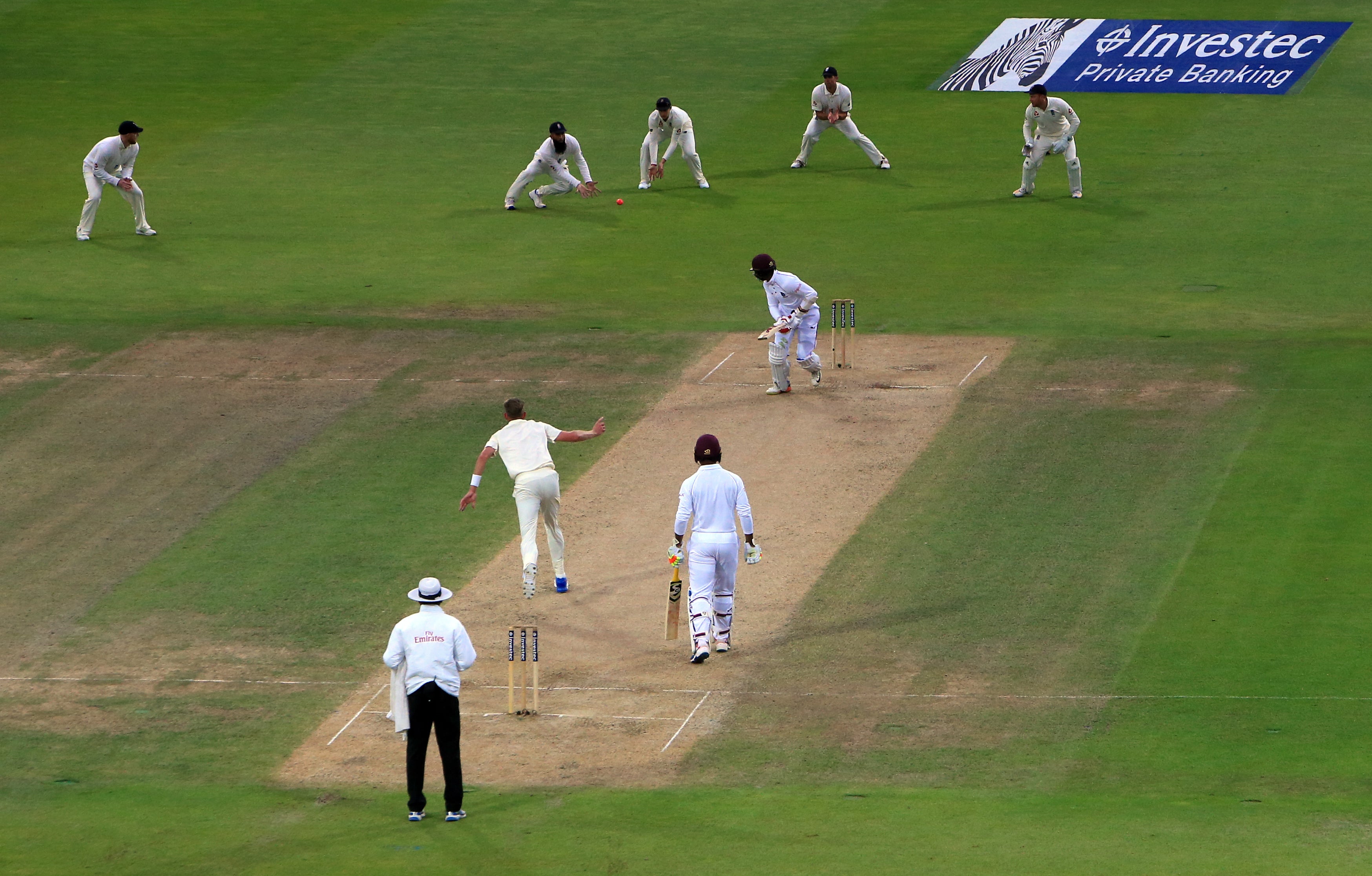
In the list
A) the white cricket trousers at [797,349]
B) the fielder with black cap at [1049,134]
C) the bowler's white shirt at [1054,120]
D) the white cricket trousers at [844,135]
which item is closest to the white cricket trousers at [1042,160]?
the fielder with black cap at [1049,134]

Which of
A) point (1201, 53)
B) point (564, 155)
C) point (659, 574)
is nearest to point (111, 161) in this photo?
point (564, 155)

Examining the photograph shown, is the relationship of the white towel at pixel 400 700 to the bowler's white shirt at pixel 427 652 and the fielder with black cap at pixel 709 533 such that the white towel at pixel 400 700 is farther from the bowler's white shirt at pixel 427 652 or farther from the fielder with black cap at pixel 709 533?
the fielder with black cap at pixel 709 533

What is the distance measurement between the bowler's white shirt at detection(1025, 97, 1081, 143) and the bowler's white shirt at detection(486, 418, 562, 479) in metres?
17.1

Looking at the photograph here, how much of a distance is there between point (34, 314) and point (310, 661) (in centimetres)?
1398

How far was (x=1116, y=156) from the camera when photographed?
1503 inches

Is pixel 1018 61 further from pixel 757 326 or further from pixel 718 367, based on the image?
pixel 718 367

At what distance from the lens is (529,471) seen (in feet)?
65.3

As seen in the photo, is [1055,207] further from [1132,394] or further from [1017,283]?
[1132,394]

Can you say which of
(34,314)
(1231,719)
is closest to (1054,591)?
(1231,719)

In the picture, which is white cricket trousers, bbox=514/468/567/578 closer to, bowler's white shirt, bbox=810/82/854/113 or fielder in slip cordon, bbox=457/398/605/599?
fielder in slip cordon, bbox=457/398/605/599

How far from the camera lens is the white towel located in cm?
1523

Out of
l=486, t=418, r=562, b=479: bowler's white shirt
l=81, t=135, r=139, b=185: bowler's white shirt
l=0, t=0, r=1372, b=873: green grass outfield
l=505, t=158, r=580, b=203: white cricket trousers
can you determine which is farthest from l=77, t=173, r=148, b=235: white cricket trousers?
l=486, t=418, r=562, b=479: bowler's white shirt

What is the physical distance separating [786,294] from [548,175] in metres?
11.6

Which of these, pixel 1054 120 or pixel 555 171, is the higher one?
pixel 1054 120
